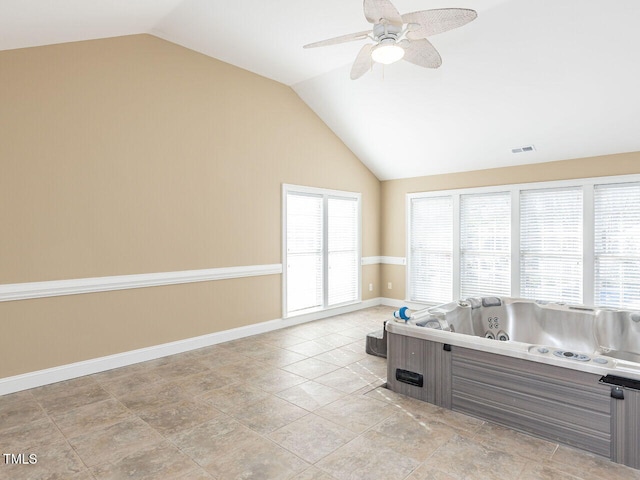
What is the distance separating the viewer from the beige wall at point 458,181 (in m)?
→ 4.60

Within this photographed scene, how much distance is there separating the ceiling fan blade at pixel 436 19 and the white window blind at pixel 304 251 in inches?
121

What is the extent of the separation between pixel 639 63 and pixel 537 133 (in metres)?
1.26

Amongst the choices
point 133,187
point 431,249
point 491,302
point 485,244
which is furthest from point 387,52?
point 431,249

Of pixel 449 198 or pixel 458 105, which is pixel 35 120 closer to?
pixel 458 105

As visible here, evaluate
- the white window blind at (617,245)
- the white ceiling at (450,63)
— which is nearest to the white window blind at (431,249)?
the white ceiling at (450,63)

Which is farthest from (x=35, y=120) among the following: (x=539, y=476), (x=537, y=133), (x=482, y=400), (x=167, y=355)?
(x=537, y=133)

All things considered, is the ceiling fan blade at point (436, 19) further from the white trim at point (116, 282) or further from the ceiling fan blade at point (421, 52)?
the white trim at point (116, 282)

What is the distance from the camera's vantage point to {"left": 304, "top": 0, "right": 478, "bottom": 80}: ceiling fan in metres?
2.26

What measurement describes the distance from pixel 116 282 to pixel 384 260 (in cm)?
447

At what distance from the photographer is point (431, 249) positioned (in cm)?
625

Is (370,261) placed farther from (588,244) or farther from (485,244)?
(588,244)

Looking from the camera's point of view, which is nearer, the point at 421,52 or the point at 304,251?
the point at 421,52

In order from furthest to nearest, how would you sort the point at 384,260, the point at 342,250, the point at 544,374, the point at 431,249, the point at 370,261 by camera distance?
1. the point at 384,260
2. the point at 370,261
3. the point at 431,249
4. the point at 342,250
5. the point at 544,374

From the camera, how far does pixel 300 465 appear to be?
214 centimetres
